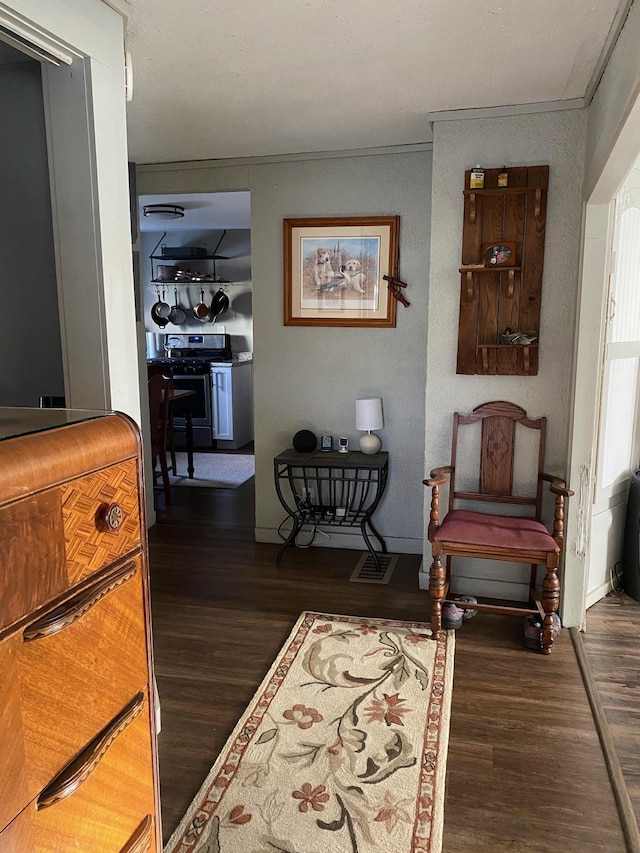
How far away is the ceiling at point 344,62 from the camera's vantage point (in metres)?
1.99

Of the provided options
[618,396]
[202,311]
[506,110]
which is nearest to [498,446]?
[618,396]

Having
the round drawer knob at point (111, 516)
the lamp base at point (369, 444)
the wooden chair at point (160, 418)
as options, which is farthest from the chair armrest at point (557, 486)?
the wooden chair at point (160, 418)

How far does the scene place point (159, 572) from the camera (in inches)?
148

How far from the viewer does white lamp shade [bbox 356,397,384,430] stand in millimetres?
3732

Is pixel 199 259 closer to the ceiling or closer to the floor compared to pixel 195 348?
closer to the ceiling

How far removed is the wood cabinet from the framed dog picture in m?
0.69

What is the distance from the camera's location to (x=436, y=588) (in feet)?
9.57

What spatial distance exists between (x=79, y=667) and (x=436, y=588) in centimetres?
205

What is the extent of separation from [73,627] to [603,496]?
2.90 m

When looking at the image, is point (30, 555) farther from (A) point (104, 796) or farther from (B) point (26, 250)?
(B) point (26, 250)

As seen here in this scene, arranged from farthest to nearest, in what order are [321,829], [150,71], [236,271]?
[236,271] < [150,71] < [321,829]

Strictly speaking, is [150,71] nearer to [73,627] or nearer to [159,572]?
[73,627]

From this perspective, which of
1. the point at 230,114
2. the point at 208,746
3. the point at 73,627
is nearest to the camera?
the point at 73,627

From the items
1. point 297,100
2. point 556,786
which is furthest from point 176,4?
point 556,786
